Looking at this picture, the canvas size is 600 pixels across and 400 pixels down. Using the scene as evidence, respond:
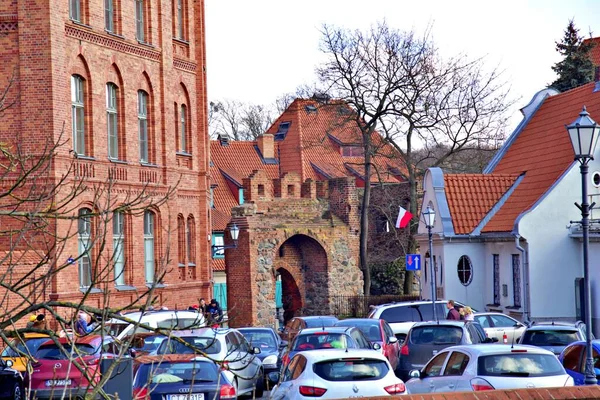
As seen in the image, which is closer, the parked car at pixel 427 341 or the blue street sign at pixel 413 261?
the parked car at pixel 427 341

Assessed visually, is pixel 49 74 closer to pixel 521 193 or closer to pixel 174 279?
pixel 174 279

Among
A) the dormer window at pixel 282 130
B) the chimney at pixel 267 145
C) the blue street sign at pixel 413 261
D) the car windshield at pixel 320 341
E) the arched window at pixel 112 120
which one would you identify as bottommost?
the car windshield at pixel 320 341

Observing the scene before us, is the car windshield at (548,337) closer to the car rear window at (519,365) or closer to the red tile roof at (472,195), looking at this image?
the car rear window at (519,365)

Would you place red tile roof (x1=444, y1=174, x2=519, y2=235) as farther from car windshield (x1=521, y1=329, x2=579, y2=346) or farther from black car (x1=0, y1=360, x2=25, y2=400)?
black car (x1=0, y1=360, x2=25, y2=400)

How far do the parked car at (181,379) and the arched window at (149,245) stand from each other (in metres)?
21.8

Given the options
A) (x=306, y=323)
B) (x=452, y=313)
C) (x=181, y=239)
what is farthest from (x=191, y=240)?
(x=452, y=313)

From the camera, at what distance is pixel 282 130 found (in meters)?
75.2

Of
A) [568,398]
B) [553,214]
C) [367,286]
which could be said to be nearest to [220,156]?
[367,286]

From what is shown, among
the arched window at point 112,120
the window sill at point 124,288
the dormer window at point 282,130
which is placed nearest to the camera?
the window sill at point 124,288

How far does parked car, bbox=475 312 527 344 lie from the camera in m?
29.9

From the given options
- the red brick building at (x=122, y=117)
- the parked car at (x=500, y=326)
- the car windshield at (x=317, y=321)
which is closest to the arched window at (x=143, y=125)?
the red brick building at (x=122, y=117)

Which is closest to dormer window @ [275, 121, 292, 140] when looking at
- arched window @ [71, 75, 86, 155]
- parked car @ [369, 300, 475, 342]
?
arched window @ [71, 75, 86, 155]

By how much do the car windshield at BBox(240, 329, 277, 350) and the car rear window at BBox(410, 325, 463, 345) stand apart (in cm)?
459

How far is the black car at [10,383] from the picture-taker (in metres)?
20.8
